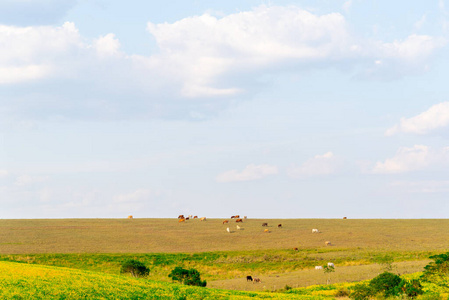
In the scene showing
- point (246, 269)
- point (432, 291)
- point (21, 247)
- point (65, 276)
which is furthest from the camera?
point (21, 247)

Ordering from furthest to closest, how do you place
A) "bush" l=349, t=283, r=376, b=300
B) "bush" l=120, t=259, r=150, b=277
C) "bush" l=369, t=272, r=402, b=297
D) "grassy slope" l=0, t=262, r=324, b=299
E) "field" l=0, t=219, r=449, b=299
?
"field" l=0, t=219, r=449, b=299, "bush" l=120, t=259, r=150, b=277, "bush" l=349, t=283, r=376, b=300, "bush" l=369, t=272, r=402, b=297, "grassy slope" l=0, t=262, r=324, b=299

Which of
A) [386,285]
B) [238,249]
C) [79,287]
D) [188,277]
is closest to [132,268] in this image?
[188,277]

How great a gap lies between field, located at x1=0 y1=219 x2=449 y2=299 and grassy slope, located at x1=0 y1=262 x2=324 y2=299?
1678 centimetres

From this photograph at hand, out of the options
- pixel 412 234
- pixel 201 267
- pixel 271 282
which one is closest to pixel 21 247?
pixel 201 267

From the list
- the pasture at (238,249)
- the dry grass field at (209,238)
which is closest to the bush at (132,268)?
the pasture at (238,249)

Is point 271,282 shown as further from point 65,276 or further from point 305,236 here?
point 305,236

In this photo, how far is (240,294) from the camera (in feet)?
80.6

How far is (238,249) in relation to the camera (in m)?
87.8

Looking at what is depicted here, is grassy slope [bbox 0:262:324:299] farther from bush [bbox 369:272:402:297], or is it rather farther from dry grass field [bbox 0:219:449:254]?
dry grass field [bbox 0:219:449:254]

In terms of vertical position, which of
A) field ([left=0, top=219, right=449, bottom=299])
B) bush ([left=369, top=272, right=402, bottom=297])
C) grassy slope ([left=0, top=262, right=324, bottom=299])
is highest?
grassy slope ([left=0, top=262, right=324, bottom=299])

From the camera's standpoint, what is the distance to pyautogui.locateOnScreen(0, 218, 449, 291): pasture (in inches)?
2342

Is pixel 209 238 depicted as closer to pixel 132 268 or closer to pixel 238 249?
pixel 238 249

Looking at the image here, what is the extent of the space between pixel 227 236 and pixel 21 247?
43.6m

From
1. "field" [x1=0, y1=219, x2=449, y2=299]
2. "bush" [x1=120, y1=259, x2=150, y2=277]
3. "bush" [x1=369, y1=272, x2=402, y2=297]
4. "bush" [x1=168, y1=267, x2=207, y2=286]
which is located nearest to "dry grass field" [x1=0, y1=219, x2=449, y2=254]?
"field" [x1=0, y1=219, x2=449, y2=299]
